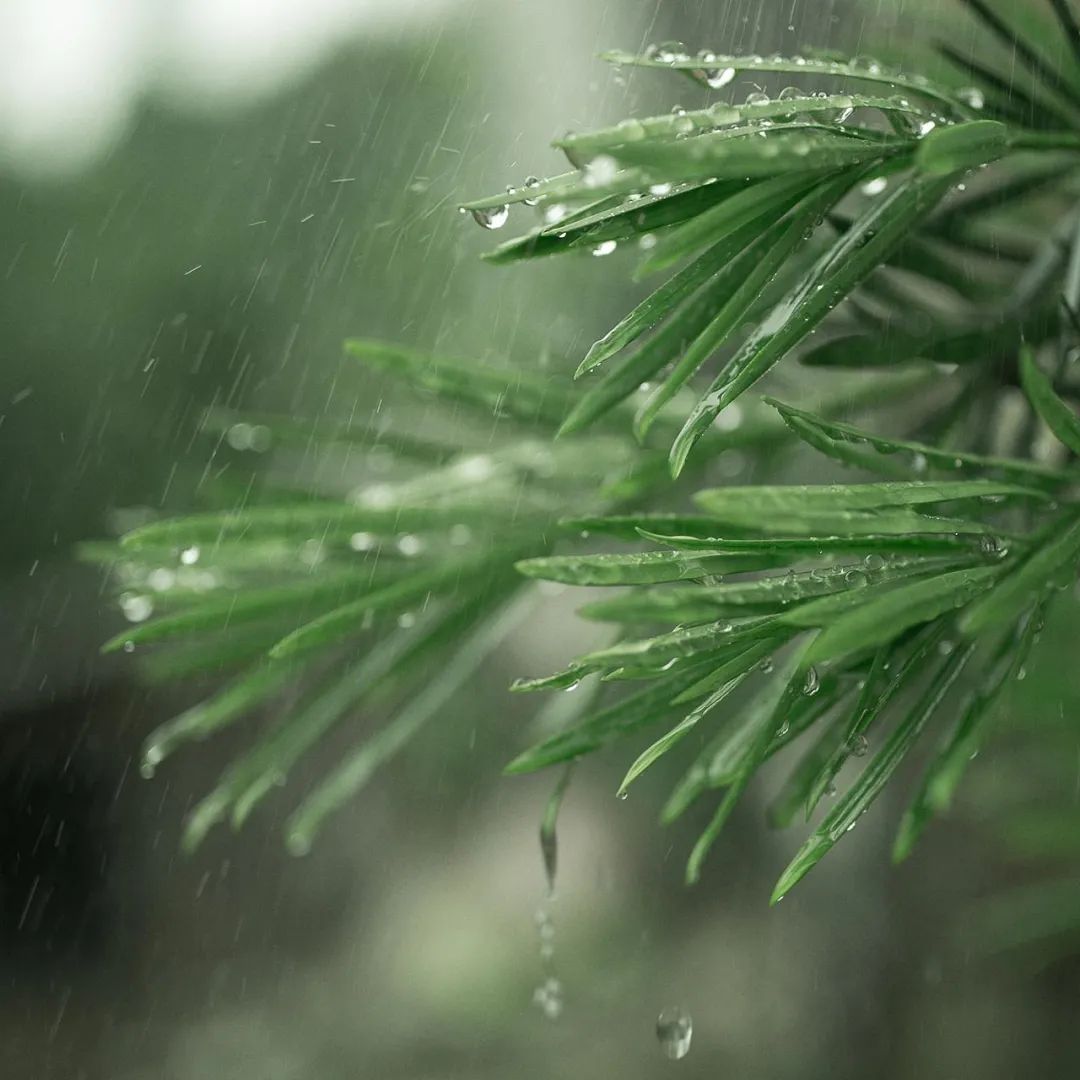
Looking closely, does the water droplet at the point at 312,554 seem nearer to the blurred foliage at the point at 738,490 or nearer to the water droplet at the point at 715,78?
the blurred foliage at the point at 738,490

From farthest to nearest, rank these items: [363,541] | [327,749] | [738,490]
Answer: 1. [327,749]
2. [363,541]
3. [738,490]

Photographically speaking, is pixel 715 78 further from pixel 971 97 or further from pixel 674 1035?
pixel 674 1035

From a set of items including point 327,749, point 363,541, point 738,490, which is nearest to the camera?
point 738,490

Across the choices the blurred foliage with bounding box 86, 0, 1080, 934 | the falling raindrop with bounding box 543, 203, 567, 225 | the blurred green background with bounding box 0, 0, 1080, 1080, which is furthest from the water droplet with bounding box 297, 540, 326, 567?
the blurred green background with bounding box 0, 0, 1080, 1080

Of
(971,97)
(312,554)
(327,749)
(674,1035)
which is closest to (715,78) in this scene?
(971,97)

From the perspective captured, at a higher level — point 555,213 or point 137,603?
point 555,213

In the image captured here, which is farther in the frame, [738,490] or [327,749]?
[327,749]

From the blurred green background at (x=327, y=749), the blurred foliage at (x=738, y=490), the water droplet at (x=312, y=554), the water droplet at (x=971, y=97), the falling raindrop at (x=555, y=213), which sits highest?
the falling raindrop at (x=555, y=213)

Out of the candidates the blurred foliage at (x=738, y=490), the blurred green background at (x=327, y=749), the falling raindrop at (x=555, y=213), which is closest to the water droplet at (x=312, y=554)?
the blurred foliage at (x=738, y=490)

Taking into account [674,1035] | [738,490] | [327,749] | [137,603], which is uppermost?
[738,490]

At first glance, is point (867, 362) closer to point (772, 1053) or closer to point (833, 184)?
point (833, 184)
